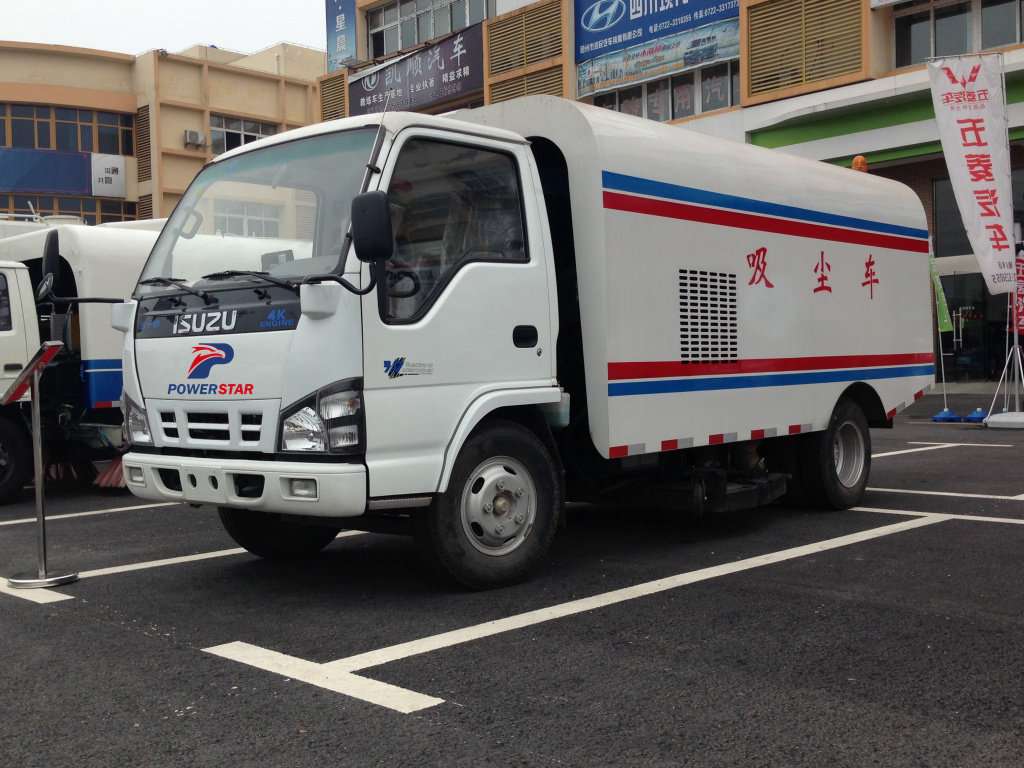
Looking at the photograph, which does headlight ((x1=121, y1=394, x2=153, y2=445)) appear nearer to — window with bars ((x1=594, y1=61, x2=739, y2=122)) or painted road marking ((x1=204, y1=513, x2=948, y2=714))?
painted road marking ((x1=204, y1=513, x2=948, y2=714))

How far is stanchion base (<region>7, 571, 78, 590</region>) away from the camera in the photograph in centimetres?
627

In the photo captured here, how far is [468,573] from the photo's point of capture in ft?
18.8

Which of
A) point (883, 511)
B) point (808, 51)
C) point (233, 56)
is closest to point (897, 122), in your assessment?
point (808, 51)

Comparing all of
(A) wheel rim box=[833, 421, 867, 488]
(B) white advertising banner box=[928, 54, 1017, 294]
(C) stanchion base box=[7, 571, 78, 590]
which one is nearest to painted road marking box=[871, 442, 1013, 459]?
(B) white advertising banner box=[928, 54, 1017, 294]

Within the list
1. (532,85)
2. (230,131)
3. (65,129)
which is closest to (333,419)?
(532,85)

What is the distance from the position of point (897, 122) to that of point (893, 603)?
60.7 ft

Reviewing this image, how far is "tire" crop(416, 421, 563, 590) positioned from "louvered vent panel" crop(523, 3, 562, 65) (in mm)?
23786

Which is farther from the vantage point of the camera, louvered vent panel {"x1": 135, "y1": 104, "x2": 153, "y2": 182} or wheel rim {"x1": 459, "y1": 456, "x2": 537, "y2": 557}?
louvered vent panel {"x1": 135, "y1": 104, "x2": 153, "y2": 182}

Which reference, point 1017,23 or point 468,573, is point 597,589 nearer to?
point 468,573

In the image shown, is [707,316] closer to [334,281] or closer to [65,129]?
[334,281]

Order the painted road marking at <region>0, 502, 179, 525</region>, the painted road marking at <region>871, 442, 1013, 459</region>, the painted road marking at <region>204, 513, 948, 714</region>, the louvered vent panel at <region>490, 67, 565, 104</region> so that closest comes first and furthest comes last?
the painted road marking at <region>204, 513, 948, 714</region>, the painted road marking at <region>0, 502, 179, 525</region>, the painted road marking at <region>871, 442, 1013, 459</region>, the louvered vent panel at <region>490, 67, 565, 104</region>

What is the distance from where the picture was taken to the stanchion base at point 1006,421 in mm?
16547

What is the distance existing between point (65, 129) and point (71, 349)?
37918 mm

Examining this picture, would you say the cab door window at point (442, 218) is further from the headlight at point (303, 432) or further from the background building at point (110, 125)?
the background building at point (110, 125)
